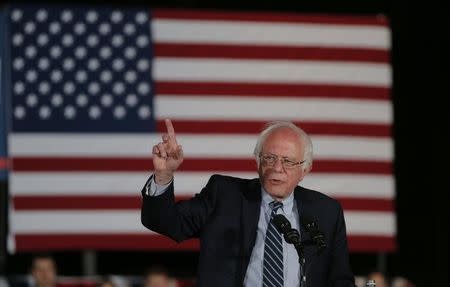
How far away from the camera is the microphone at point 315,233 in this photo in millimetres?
3457

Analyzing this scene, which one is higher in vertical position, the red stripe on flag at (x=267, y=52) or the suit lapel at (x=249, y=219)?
the red stripe on flag at (x=267, y=52)

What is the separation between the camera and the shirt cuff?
11.5 ft

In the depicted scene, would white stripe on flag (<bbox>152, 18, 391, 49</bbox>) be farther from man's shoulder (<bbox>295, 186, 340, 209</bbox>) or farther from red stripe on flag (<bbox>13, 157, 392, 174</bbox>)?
man's shoulder (<bbox>295, 186, 340, 209</bbox>)

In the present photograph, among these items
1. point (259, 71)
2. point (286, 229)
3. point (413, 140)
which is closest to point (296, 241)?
point (286, 229)

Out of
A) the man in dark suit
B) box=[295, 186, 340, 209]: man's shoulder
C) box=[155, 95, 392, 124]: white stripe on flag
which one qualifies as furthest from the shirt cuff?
box=[155, 95, 392, 124]: white stripe on flag

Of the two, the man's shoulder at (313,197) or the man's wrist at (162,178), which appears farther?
the man's shoulder at (313,197)

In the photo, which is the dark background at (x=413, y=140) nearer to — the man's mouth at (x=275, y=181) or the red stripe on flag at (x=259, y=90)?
the red stripe on flag at (x=259, y=90)

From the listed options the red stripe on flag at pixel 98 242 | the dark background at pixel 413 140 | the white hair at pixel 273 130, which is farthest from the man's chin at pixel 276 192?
the dark background at pixel 413 140

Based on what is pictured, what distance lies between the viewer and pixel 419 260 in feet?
32.0

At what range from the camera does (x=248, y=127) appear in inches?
330

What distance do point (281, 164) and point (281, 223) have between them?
0.99ft

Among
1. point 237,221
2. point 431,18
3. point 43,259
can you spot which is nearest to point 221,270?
point 237,221

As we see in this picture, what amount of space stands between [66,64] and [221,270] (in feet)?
15.9

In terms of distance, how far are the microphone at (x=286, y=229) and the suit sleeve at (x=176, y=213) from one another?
34cm
